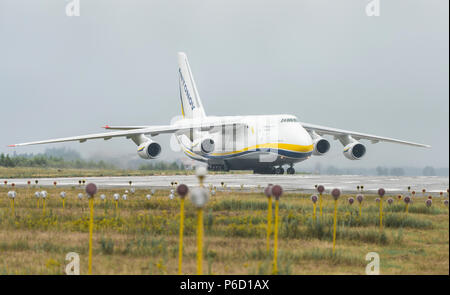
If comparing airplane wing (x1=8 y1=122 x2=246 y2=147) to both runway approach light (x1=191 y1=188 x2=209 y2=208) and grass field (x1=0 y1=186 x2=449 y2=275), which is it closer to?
grass field (x1=0 y1=186 x2=449 y2=275)

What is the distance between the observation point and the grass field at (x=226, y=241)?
28.9 feet

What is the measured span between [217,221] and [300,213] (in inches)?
115

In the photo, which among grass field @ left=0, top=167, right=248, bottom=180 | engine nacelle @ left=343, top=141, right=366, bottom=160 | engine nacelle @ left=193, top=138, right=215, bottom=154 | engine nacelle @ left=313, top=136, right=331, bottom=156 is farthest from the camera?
engine nacelle @ left=313, top=136, right=331, bottom=156

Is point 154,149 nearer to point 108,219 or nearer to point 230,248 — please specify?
point 108,219

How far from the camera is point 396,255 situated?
10203 millimetres

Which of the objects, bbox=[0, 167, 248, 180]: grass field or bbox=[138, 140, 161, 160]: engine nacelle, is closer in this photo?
bbox=[138, 140, 161, 160]: engine nacelle

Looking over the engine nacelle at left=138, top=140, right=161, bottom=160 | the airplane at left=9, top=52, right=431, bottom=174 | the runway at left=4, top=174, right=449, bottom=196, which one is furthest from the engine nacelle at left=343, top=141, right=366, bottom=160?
the engine nacelle at left=138, top=140, right=161, bottom=160

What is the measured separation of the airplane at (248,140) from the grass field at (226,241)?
833 inches

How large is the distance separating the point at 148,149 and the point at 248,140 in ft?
24.6

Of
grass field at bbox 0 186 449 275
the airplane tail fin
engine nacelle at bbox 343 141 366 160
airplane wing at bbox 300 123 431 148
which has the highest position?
the airplane tail fin

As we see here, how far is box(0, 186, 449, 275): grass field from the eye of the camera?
882cm

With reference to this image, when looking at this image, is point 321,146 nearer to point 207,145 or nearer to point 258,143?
point 258,143
